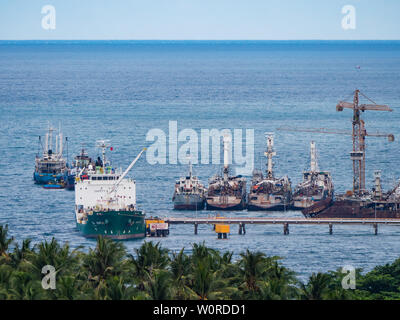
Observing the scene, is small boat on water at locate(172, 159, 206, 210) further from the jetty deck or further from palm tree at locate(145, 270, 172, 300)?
palm tree at locate(145, 270, 172, 300)

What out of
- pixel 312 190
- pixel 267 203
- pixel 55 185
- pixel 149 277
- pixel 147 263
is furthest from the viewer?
pixel 55 185

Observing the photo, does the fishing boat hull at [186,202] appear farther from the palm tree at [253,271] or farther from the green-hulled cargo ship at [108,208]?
the palm tree at [253,271]

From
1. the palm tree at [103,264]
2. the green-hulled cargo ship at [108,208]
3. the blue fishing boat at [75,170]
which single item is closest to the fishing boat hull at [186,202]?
the green-hulled cargo ship at [108,208]

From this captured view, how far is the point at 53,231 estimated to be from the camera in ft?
417

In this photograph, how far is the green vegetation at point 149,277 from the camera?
191 feet

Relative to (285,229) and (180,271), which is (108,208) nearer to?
(285,229)

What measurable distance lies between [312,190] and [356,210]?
12835 mm

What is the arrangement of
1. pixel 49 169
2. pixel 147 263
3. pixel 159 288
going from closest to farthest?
pixel 159 288 < pixel 147 263 < pixel 49 169

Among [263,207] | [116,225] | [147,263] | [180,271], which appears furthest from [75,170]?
[180,271]

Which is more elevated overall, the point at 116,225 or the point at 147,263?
the point at 147,263

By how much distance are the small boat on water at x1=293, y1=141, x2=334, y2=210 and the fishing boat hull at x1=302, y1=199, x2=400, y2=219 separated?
520 centimetres

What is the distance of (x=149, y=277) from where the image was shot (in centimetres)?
6500

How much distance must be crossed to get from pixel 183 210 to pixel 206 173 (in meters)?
31.2
